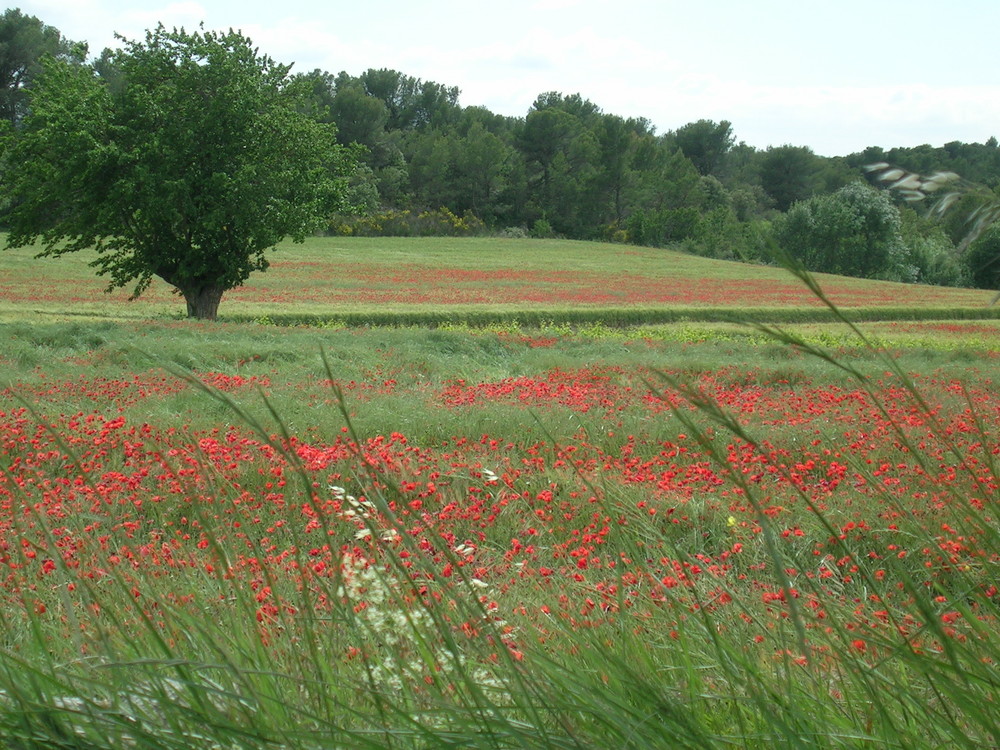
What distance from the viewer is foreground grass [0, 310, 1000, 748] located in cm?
148

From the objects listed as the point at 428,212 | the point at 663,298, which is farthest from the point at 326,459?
the point at 428,212

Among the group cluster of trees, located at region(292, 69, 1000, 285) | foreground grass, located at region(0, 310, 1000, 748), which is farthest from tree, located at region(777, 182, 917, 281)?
foreground grass, located at region(0, 310, 1000, 748)

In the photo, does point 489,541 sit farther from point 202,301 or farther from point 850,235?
point 850,235

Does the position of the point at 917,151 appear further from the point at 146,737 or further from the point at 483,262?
the point at 483,262

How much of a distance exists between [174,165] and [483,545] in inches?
852

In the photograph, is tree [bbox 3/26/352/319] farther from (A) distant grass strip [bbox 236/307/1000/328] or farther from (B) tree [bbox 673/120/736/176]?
(B) tree [bbox 673/120/736/176]

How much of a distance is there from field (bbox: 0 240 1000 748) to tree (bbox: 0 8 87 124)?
40478 mm

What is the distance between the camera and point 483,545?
5.48m

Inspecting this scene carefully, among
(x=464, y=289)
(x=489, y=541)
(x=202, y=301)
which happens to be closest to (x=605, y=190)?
(x=464, y=289)

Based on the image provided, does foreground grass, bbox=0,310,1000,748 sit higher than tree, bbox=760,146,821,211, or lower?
lower

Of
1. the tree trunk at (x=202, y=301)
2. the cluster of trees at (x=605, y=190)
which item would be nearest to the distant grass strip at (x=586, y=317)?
the tree trunk at (x=202, y=301)

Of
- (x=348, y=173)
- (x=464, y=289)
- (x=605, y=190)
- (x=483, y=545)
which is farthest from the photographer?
(x=605, y=190)

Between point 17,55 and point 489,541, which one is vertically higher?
point 17,55

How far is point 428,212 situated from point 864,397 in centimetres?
6590
